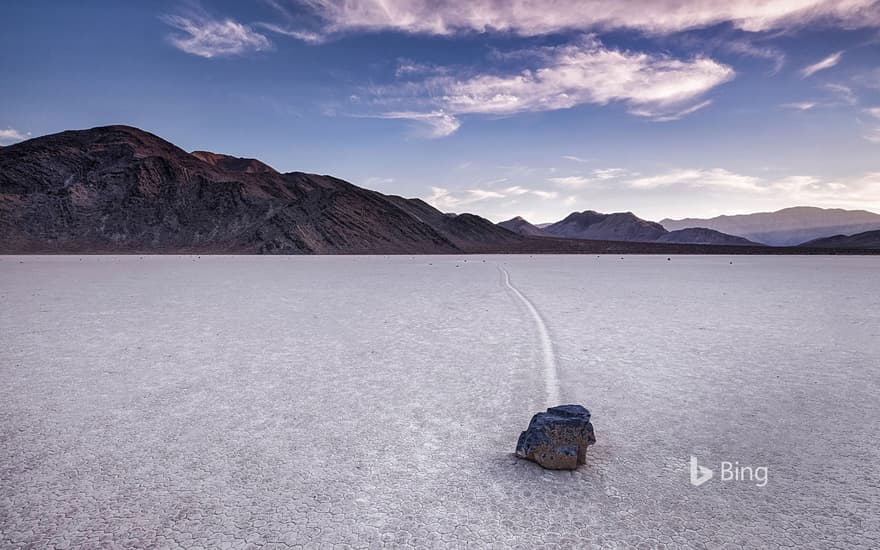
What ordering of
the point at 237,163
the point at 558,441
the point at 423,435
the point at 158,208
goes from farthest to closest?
1. the point at 237,163
2. the point at 158,208
3. the point at 423,435
4. the point at 558,441

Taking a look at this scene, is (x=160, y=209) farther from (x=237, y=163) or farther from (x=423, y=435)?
(x=423, y=435)

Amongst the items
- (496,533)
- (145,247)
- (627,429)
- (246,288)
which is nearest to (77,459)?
(496,533)

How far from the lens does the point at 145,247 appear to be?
251ft

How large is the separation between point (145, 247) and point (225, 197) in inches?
631

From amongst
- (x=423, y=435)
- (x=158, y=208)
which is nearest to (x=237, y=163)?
(x=158, y=208)

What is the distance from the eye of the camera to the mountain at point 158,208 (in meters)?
75.2

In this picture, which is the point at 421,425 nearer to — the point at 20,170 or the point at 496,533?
the point at 496,533

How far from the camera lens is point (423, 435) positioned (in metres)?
4.05

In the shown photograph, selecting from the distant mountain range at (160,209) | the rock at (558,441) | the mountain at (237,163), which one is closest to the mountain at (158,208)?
the distant mountain range at (160,209)

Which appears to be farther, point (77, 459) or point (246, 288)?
point (246, 288)

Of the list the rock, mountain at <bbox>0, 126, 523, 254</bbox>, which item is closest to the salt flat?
the rock

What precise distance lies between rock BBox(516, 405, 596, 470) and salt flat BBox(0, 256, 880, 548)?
13cm

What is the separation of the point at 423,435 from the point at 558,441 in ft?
3.66

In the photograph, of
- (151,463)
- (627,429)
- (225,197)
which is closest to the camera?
(151,463)
